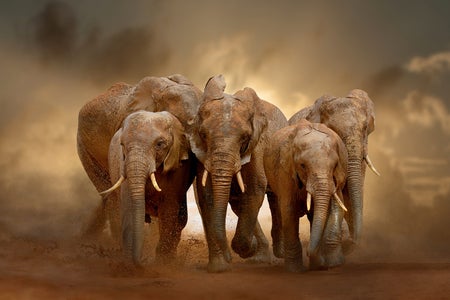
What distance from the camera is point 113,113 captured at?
17031 mm

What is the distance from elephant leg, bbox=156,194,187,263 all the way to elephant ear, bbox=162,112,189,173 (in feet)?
1.94

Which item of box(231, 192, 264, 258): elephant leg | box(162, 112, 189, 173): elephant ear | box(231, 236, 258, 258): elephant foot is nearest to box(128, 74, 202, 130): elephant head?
box(162, 112, 189, 173): elephant ear

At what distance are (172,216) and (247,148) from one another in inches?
56.9

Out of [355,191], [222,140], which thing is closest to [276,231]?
[355,191]

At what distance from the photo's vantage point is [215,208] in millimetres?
12938

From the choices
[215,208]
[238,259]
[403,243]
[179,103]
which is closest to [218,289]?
[215,208]

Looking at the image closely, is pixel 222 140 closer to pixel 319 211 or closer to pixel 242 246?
pixel 319 211

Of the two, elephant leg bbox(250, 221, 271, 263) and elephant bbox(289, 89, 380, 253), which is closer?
elephant bbox(289, 89, 380, 253)

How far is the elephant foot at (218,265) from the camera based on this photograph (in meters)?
13.0

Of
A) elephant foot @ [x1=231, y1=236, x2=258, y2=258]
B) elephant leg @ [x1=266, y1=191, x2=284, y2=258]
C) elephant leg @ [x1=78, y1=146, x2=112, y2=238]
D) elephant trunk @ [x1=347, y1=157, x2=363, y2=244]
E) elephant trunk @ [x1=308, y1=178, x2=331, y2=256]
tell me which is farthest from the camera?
elephant leg @ [x1=78, y1=146, x2=112, y2=238]

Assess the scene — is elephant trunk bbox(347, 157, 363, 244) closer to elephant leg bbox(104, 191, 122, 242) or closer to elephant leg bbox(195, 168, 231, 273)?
elephant leg bbox(195, 168, 231, 273)

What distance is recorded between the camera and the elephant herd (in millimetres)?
12367

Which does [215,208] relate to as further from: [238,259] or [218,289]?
[238,259]

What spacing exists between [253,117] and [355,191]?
2096 millimetres
